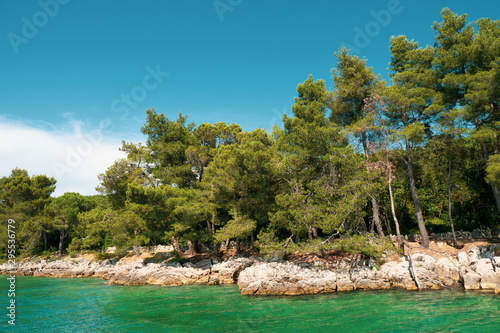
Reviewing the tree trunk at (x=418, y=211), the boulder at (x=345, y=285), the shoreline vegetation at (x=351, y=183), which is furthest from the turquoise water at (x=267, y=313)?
the tree trunk at (x=418, y=211)

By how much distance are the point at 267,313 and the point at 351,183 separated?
896cm

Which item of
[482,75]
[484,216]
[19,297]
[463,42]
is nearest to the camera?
[482,75]

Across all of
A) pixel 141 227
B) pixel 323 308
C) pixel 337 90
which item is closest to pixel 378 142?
pixel 337 90

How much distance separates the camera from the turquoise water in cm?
934

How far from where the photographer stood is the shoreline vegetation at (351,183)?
1566cm

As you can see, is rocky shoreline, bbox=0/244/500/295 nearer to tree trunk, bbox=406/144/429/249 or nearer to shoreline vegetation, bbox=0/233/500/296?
shoreline vegetation, bbox=0/233/500/296

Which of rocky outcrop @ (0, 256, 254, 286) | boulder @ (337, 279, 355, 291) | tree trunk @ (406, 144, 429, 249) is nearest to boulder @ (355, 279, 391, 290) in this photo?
boulder @ (337, 279, 355, 291)

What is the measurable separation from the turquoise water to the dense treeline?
4885 mm

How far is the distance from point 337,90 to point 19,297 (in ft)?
79.4

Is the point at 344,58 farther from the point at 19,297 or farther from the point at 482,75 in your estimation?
the point at 19,297

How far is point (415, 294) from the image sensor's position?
42.6 ft

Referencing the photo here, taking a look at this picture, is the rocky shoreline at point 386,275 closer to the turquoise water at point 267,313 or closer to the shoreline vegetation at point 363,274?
the shoreline vegetation at point 363,274

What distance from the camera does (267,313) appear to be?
11352mm

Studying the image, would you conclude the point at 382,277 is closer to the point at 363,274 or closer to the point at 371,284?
the point at 371,284
